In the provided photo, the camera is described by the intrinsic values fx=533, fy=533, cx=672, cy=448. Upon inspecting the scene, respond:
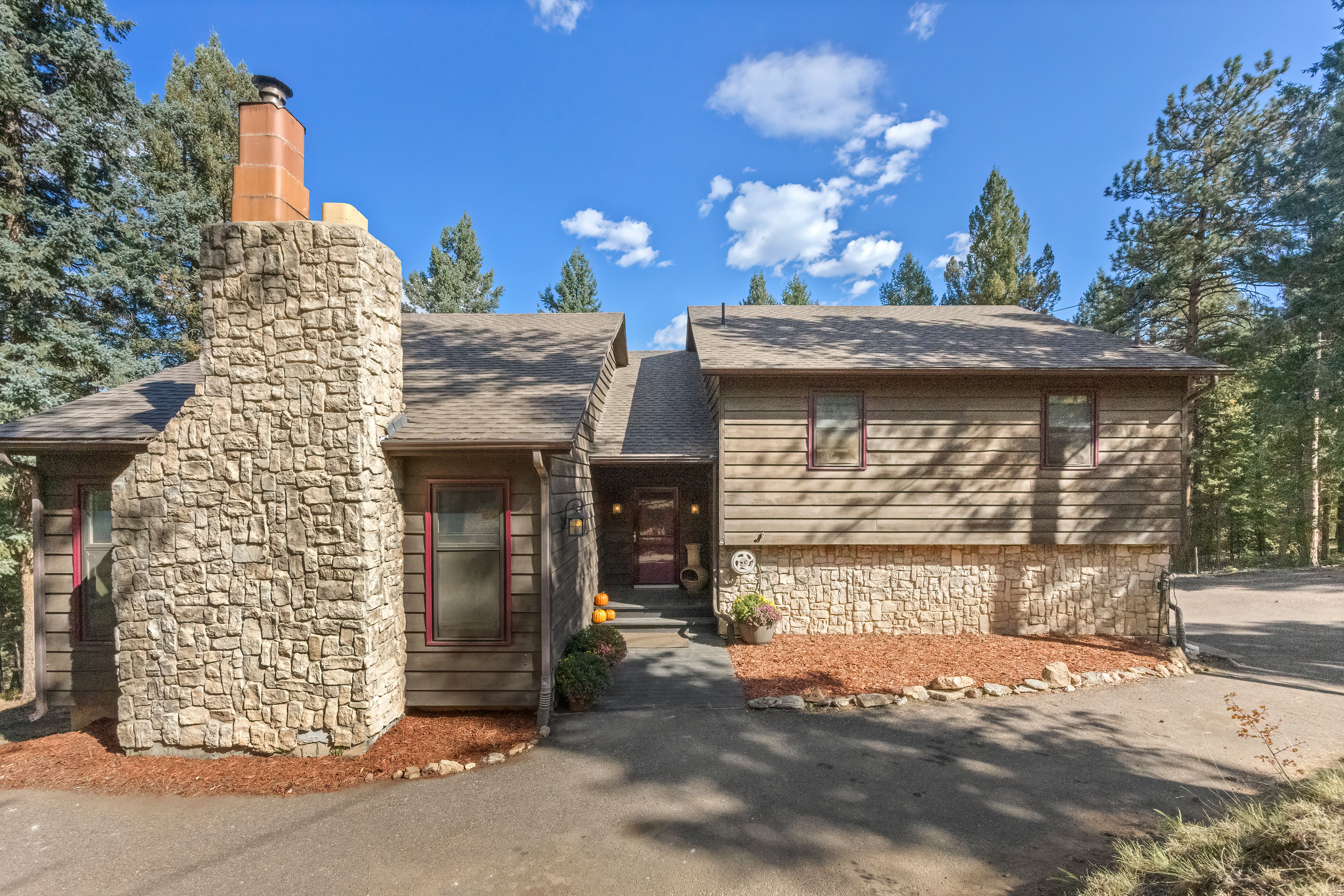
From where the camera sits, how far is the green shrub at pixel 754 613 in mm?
7820

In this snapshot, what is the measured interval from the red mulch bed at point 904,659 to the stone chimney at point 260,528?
176 inches

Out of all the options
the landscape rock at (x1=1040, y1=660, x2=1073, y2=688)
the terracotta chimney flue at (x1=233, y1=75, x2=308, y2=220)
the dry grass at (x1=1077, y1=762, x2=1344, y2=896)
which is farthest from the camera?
the landscape rock at (x1=1040, y1=660, x2=1073, y2=688)

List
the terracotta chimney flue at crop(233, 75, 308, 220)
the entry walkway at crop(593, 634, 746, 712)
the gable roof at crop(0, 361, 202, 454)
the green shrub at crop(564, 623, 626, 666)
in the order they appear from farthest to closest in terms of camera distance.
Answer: the green shrub at crop(564, 623, 626, 666) → the entry walkway at crop(593, 634, 746, 712) → the gable roof at crop(0, 361, 202, 454) → the terracotta chimney flue at crop(233, 75, 308, 220)

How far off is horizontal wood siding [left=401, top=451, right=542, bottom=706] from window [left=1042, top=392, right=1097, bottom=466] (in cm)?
775

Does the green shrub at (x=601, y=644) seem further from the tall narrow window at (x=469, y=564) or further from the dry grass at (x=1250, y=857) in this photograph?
the dry grass at (x=1250, y=857)

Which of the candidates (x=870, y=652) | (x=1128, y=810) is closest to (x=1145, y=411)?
(x=870, y=652)

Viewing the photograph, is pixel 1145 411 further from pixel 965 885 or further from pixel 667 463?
pixel 965 885

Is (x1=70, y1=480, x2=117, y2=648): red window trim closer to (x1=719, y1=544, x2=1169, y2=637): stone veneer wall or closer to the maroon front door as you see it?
the maroon front door

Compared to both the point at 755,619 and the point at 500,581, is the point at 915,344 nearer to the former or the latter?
the point at 755,619

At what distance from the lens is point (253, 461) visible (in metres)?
5.15

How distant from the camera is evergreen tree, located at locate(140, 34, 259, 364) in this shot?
1227cm

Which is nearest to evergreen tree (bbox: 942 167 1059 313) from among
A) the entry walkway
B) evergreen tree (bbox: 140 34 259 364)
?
the entry walkway

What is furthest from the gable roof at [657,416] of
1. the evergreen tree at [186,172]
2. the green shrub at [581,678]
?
the evergreen tree at [186,172]

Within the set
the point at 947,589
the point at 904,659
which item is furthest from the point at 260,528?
the point at 947,589
